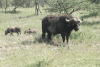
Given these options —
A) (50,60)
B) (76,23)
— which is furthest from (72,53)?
(76,23)

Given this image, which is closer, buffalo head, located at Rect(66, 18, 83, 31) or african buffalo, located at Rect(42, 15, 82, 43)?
buffalo head, located at Rect(66, 18, 83, 31)

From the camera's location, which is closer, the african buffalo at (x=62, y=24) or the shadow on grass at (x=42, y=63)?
the shadow on grass at (x=42, y=63)

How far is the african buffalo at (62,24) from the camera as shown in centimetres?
991

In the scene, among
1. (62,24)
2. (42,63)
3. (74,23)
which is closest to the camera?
(42,63)

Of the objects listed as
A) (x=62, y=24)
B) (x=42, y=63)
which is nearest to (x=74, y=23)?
(x=62, y=24)

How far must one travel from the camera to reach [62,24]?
10.6 metres

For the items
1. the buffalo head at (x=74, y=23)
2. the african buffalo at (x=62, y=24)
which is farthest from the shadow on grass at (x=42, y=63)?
the african buffalo at (x=62, y=24)

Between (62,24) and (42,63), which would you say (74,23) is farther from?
(42,63)

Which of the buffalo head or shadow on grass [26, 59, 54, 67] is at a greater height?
the buffalo head

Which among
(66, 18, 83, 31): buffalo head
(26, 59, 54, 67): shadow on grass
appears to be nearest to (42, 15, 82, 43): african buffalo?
(66, 18, 83, 31): buffalo head

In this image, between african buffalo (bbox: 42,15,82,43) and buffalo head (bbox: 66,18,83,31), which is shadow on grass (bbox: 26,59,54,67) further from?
african buffalo (bbox: 42,15,82,43)

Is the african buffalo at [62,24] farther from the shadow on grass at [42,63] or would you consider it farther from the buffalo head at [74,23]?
the shadow on grass at [42,63]

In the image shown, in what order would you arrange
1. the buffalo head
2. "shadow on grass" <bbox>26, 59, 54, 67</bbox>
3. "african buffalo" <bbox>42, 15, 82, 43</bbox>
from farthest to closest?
"african buffalo" <bbox>42, 15, 82, 43</bbox> < the buffalo head < "shadow on grass" <bbox>26, 59, 54, 67</bbox>

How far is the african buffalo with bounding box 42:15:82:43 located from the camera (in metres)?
9.91
